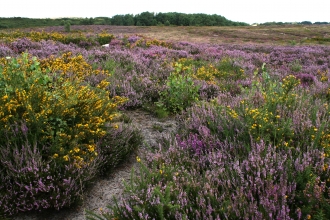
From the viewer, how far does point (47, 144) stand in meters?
3.25

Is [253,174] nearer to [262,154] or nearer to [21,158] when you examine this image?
[262,154]

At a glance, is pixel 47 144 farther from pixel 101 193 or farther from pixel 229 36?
pixel 229 36

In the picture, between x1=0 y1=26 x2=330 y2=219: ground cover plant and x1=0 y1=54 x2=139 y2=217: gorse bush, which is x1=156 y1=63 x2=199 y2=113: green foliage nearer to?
x1=0 y1=26 x2=330 y2=219: ground cover plant

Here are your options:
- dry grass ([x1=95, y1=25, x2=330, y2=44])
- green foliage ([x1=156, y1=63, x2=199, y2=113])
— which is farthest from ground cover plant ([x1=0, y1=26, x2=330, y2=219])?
dry grass ([x1=95, y1=25, x2=330, y2=44])

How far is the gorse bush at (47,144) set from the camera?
2.76 meters

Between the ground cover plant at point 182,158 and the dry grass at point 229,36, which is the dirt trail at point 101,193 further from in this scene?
the dry grass at point 229,36

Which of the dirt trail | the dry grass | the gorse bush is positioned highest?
the dry grass

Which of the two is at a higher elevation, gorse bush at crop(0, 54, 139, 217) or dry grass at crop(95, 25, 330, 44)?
dry grass at crop(95, 25, 330, 44)

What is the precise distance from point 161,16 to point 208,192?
92.8 meters

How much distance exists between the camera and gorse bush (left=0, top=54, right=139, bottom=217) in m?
2.76

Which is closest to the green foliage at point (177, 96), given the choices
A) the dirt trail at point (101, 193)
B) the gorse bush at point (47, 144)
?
the dirt trail at point (101, 193)

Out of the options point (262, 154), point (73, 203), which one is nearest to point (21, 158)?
point (73, 203)

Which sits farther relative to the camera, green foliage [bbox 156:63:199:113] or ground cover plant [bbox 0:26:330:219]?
green foliage [bbox 156:63:199:113]

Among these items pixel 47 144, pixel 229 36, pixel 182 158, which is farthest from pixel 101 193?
pixel 229 36
